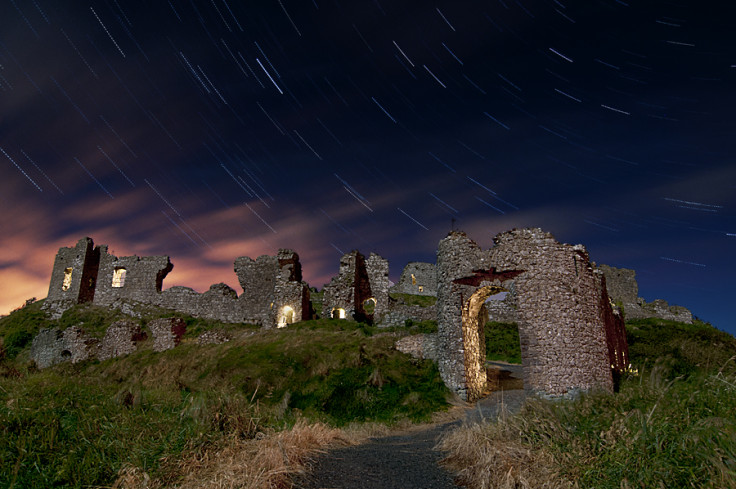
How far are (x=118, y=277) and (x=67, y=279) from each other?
5.52 m

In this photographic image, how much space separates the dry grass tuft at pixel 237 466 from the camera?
4449 mm

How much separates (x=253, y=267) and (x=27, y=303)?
89.2 feet

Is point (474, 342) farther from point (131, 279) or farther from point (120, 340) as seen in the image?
point (131, 279)

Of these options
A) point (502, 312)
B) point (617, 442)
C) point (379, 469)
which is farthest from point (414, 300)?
point (617, 442)

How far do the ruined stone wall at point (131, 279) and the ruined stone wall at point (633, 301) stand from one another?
44.0m

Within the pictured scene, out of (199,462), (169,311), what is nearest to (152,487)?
(199,462)

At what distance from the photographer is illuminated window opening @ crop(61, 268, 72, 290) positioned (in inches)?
1832

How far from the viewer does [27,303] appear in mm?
47375

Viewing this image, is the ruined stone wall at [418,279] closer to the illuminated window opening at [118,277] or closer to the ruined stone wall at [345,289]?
the ruined stone wall at [345,289]

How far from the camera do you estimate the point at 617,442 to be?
15.7 feet

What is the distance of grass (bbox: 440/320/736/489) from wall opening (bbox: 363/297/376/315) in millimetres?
26061

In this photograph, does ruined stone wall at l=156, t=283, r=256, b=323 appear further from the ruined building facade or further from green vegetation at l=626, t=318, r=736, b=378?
green vegetation at l=626, t=318, r=736, b=378

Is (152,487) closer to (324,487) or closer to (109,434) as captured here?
(109,434)

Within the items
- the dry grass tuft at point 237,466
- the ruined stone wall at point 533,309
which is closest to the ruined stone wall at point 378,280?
the ruined stone wall at point 533,309
